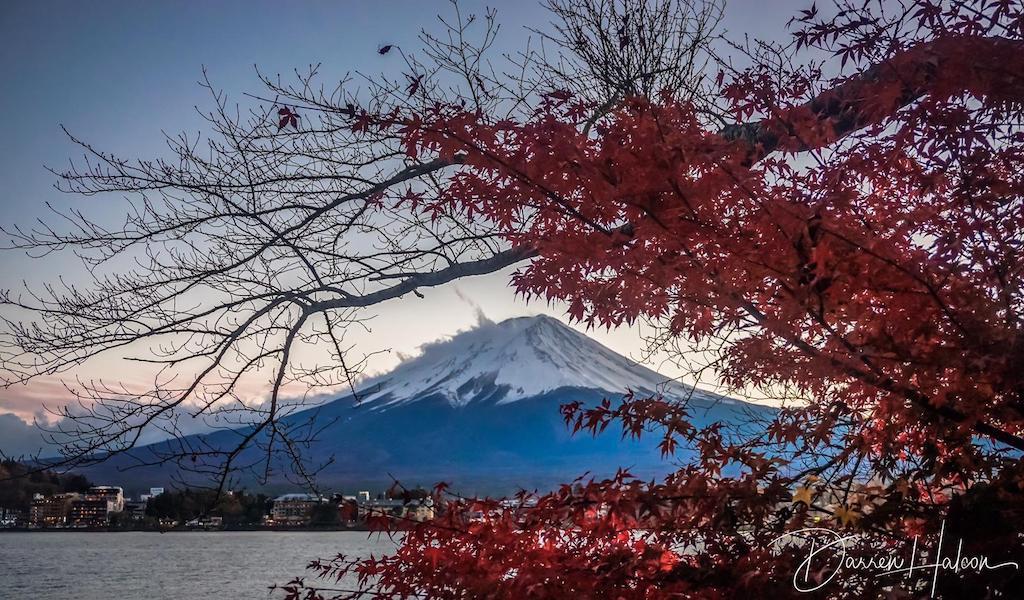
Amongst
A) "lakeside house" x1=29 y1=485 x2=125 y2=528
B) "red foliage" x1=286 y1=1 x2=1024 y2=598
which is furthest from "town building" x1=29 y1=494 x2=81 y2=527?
"red foliage" x1=286 y1=1 x2=1024 y2=598

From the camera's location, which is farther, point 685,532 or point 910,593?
point 685,532

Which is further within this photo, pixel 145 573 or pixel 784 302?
pixel 145 573

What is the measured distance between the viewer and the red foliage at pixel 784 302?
8.40ft

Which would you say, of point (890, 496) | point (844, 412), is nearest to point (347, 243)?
point (844, 412)

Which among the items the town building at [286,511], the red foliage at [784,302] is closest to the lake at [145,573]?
the town building at [286,511]

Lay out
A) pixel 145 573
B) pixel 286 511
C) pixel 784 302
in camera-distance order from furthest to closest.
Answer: pixel 286 511
pixel 145 573
pixel 784 302

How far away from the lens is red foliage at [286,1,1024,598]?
2.56m

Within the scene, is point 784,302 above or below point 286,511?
above

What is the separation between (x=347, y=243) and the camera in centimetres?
518

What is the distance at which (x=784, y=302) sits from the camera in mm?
2564

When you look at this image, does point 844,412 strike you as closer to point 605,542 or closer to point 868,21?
point 605,542

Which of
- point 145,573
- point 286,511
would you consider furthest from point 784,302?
point 286,511

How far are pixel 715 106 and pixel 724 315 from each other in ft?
7.86

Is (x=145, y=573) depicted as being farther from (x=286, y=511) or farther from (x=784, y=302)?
(x=784, y=302)
